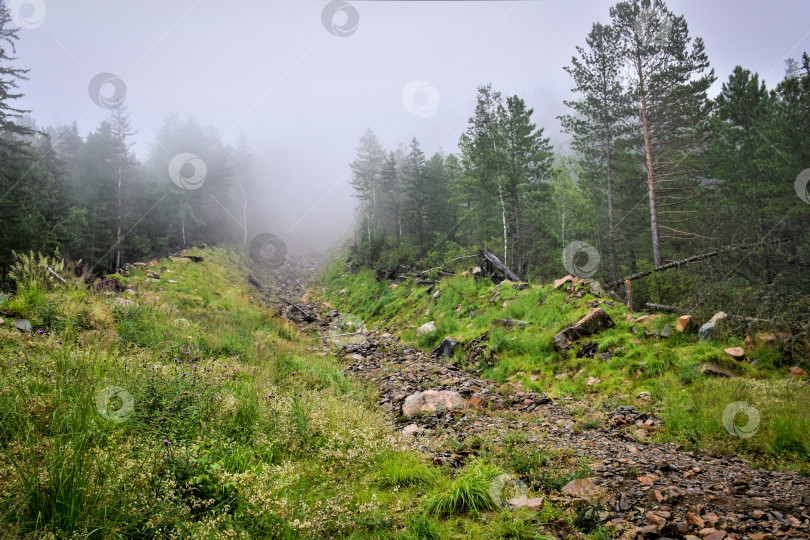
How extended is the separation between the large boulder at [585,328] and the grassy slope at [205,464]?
191 inches

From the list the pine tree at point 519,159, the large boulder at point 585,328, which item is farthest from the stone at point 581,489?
the pine tree at point 519,159

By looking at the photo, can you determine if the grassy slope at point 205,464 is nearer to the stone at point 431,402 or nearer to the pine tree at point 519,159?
the stone at point 431,402

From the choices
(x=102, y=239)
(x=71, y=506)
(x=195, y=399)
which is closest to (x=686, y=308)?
(x=195, y=399)

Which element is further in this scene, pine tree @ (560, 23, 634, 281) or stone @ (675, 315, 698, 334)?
pine tree @ (560, 23, 634, 281)

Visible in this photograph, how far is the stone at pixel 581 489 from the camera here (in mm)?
3490

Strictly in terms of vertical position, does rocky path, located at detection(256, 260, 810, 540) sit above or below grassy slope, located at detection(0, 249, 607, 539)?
below

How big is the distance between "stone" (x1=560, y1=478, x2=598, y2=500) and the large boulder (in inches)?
210

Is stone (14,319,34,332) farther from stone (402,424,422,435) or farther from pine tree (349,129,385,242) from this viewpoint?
pine tree (349,129,385,242)

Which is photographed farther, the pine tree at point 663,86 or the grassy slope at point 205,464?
the pine tree at point 663,86

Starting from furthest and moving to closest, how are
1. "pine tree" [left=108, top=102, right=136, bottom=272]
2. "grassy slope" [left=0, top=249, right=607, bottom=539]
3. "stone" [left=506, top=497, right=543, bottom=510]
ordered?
"pine tree" [left=108, top=102, right=136, bottom=272], "stone" [left=506, top=497, right=543, bottom=510], "grassy slope" [left=0, top=249, right=607, bottom=539]

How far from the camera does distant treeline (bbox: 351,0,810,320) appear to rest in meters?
15.0

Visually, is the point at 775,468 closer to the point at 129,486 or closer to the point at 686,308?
the point at 686,308

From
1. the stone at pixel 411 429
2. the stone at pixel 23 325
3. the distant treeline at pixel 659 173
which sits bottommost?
the stone at pixel 411 429

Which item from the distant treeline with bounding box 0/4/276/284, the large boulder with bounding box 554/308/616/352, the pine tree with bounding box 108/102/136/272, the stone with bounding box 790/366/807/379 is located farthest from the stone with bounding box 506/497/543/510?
the pine tree with bounding box 108/102/136/272
